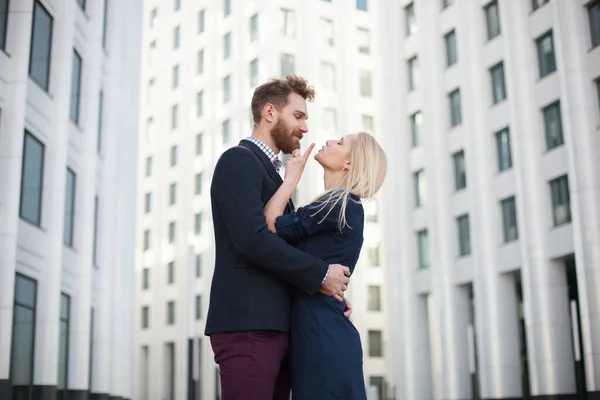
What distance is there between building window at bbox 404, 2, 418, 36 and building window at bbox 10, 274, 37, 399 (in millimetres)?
29054

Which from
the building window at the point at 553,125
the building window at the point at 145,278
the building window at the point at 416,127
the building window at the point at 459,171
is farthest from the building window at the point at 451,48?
the building window at the point at 145,278

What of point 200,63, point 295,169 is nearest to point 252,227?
point 295,169

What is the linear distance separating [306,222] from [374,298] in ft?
178

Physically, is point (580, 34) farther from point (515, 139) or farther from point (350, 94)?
point (350, 94)

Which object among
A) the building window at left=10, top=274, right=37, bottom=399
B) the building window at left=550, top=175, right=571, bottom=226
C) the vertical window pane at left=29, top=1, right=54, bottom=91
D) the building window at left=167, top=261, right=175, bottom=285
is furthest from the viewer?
the building window at left=167, top=261, right=175, bottom=285

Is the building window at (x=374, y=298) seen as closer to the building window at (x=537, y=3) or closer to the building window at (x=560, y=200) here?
the building window at (x=560, y=200)

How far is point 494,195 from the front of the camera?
38.4 metres

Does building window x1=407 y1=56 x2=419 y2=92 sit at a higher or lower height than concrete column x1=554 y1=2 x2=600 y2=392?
higher

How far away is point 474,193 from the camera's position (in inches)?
1548

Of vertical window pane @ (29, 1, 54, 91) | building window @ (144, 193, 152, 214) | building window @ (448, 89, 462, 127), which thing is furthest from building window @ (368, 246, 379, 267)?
vertical window pane @ (29, 1, 54, 91)

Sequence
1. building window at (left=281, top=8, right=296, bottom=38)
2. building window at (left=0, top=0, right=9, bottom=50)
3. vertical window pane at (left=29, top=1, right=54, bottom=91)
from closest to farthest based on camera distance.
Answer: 1. building window at (left=0, top=0, right=9, bottom=50)
2. vertical window pane at (left=29, top=1, right=54, bottom=91)
3. building window at (left=281, top=8, right=296, bottom=38)

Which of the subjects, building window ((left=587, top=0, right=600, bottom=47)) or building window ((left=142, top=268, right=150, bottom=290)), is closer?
building window ((left=587, top=0, right=600, bottom=47))

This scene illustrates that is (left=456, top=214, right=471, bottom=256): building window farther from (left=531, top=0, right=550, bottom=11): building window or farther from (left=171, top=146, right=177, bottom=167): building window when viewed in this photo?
(left=171, top=146, right=177, bottom=167): building window

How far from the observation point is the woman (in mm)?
4820
